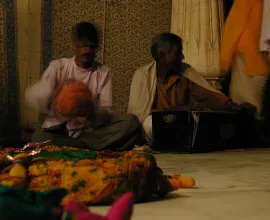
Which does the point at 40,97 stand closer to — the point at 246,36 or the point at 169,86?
the point at 169,86

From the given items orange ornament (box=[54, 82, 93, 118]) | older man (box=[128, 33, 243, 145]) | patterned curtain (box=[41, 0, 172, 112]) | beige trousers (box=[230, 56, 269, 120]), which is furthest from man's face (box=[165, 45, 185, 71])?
orange ornament (box=[54, 82, 93, 118])

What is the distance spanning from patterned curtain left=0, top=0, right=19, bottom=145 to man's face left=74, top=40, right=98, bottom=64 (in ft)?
3.15

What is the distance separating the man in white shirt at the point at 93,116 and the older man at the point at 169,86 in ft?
1.16

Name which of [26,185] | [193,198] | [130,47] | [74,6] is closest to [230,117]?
[130,47]

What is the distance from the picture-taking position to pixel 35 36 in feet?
11.9

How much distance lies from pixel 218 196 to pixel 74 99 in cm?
97

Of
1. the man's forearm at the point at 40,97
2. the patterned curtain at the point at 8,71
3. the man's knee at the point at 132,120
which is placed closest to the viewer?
the man's forearm at the point at 40,97

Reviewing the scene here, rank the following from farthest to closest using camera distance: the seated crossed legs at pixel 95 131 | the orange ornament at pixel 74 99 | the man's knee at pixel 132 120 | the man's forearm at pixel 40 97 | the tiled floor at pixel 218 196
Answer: the man's knee at pixel 132 120 < the seated crossed legs at pixel 95 131 < the man's forearm at pixel 40 97 < the orange ornament at pixel 74 99 < the tiled floor at pixel 218 196

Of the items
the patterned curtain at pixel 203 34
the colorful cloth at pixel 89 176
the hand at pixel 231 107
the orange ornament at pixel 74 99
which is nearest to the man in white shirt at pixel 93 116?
the orange ornament at pixel 74 99

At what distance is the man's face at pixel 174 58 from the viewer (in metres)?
3.31

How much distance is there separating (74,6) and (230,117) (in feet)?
5.30

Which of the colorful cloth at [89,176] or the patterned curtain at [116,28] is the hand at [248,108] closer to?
the patterned curtain at [116,28]

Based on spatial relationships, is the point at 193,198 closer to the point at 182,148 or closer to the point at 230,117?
the point at 182,148

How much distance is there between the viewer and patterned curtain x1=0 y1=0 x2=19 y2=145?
11.5 feet
